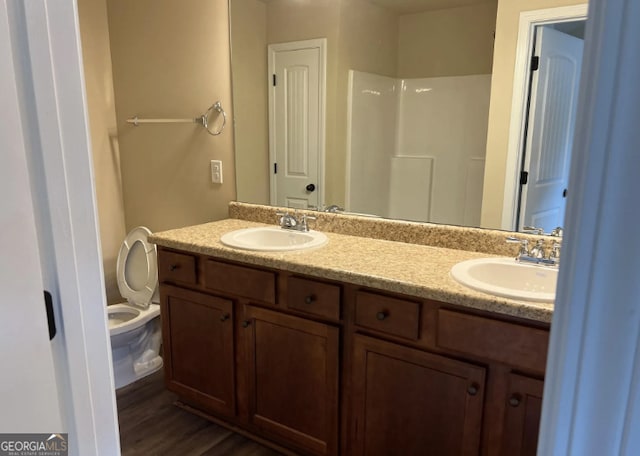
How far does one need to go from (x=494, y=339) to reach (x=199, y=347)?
1.31m

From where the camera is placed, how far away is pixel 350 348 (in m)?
1.65

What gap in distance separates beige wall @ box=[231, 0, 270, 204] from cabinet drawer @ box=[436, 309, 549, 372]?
1.36 m

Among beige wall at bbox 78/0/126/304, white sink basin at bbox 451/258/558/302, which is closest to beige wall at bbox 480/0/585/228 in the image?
white sink basin at bbox 451/258/558/302

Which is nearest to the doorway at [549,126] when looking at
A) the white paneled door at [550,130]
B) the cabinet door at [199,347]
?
the white paneled door at [550,130]

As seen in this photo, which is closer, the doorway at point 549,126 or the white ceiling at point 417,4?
the doorway at point 549,126

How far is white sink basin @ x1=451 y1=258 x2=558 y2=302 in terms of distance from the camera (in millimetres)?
1553

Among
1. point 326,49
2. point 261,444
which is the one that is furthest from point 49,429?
point 326,49

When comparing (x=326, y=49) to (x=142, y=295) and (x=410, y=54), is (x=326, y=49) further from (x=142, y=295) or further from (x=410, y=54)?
(x=142, y=295)

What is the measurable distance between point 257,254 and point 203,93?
1143 millimetres

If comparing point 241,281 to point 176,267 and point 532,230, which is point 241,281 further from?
point 532,230

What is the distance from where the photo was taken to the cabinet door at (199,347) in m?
2.00

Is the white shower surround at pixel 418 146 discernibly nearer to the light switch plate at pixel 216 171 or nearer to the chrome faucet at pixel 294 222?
the chrome faucet at pixel 294 222

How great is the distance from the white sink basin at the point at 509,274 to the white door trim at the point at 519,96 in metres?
0.25

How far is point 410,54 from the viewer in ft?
6.43
